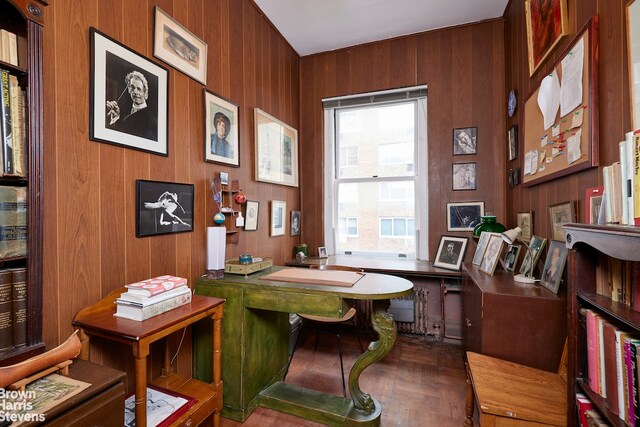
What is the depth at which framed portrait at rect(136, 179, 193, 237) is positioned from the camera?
1.58 m

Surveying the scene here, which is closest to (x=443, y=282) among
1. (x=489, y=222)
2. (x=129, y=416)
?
(x=489, y=222)

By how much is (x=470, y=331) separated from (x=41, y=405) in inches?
89.2

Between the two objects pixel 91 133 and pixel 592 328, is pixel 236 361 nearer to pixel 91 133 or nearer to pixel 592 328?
pixel 91 133

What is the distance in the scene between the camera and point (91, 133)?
4.43 feet

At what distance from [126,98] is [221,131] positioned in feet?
2.31

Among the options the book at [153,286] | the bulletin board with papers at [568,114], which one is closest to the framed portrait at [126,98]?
the book at [153,286]

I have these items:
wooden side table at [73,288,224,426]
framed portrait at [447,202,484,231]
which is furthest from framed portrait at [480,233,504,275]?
wooden side table at [73,288,224,426]

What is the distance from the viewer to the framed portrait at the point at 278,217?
2832 mm

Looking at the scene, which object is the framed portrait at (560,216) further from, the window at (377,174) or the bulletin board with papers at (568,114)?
the window at (377,174)

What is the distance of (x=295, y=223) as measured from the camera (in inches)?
130

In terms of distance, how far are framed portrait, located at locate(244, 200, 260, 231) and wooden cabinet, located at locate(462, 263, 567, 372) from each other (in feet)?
5.87

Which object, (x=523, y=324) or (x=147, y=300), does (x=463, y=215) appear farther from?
(x=147, y=300)

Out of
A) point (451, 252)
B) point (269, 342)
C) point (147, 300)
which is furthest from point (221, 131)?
point (451, 252)

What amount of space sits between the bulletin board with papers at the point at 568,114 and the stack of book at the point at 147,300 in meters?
2.13
